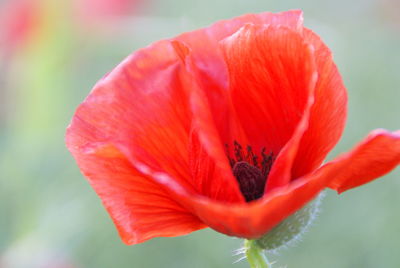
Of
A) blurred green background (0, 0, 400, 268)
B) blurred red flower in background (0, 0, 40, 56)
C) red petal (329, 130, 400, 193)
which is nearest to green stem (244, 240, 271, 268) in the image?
red petal (329, 130, 400, 193)

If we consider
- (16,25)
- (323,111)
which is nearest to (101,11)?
(16,25)

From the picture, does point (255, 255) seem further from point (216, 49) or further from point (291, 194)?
point (216, 49)

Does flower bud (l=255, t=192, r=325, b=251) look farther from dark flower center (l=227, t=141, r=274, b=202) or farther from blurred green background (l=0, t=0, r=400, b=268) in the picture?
blurred green background (l=0, t=0, r=400, b=268)

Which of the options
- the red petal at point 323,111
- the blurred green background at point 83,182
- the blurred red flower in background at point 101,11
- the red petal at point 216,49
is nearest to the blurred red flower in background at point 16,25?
the blurred green background at point 83,182

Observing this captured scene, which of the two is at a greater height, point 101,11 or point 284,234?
point 284,234

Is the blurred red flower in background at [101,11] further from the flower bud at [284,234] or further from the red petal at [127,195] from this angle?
the flower bud at [284,234]

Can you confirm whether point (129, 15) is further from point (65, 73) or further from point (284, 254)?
point (284, 254)

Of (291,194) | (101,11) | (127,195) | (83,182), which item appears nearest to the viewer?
(291,194)

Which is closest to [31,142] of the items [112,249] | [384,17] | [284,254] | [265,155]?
[112,249]
